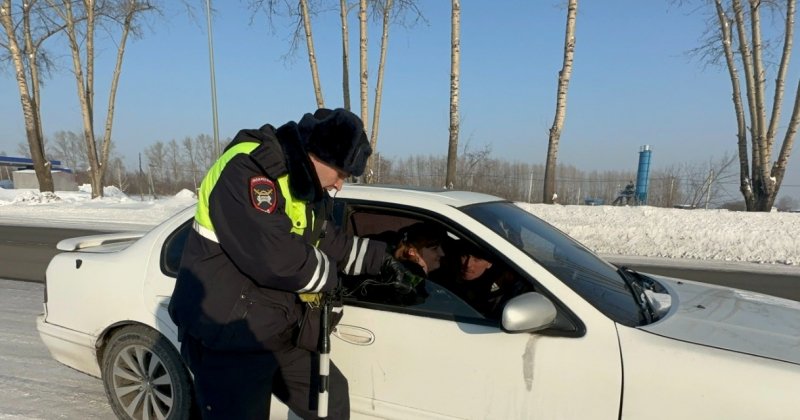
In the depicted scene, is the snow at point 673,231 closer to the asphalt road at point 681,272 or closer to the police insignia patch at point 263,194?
the asphalt road at point 681,272

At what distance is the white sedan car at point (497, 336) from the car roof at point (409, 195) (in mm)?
11

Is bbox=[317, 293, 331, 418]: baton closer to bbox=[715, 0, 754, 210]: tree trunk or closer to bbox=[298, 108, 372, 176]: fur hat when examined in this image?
bbox=[298, 108, 372, 176]: fur hat

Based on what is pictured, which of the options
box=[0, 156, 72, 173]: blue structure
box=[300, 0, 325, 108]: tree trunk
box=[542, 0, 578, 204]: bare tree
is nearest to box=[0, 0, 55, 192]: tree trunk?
box=[300, 0, 325, 108]: tree trunk

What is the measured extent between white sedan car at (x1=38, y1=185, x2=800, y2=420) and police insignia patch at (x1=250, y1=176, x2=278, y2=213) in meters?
0.79

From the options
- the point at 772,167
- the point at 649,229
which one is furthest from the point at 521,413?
the point at 772,167

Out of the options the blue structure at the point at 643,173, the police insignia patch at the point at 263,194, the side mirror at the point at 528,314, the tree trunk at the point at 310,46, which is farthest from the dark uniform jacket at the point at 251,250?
the blue structure at the point at 643,173

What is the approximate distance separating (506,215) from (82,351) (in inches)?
107

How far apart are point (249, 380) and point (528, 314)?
3.78 feet

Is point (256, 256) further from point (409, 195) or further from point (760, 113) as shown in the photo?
point (760, 113)

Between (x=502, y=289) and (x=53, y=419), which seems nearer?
(x=502, y=289)

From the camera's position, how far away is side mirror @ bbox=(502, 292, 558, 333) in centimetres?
183

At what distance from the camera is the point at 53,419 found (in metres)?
2.83

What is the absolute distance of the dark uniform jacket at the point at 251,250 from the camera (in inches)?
66.1

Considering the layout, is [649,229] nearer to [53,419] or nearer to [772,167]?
[772,167]
